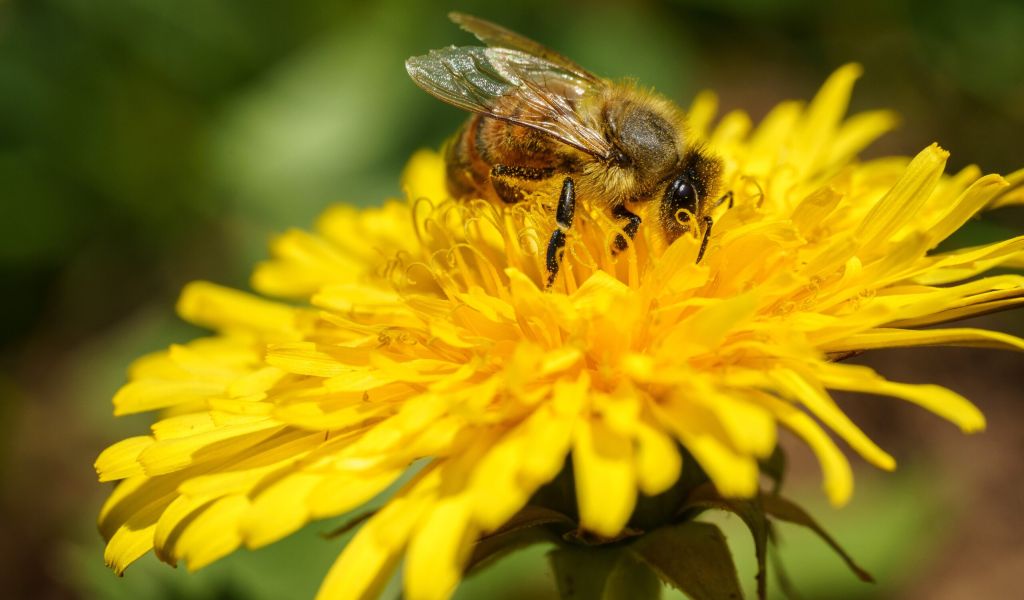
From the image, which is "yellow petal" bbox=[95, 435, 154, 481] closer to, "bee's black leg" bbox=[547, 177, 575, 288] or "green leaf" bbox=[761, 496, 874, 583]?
"bee's black leg" bbox=[547, 177, 575, 288]

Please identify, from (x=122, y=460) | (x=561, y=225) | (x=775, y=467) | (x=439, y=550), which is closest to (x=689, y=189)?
(x=561, y=225)

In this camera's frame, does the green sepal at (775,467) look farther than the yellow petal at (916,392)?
Yes

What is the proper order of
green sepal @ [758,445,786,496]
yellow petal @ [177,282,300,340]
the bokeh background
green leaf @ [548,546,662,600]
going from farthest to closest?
the bokeh background < yellow petal @ [177,282,300,340] < green sepal @ [758,445,786,496] < green leaf @ [548,546,662,600]

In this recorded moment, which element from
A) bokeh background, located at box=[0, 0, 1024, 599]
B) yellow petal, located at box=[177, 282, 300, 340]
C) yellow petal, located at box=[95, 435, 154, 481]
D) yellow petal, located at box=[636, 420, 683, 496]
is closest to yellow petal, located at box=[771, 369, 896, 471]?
yellow petal, located at box=[636, 420, 683, 496]

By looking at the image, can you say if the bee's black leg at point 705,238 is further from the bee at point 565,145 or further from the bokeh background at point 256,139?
the bokeh background at point 256,139

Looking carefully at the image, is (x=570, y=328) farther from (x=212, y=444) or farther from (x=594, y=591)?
(x=212, y=444)

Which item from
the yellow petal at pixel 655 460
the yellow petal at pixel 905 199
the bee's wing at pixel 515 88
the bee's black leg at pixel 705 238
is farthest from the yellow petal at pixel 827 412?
the bee's wing at pixel 515 88

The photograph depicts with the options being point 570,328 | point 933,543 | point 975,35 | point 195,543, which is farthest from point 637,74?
point 195,543
